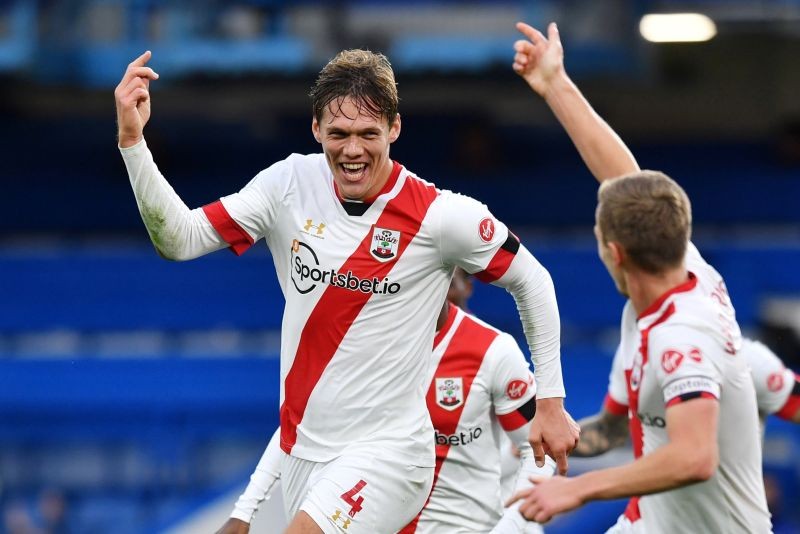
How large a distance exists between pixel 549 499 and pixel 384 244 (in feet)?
3.69

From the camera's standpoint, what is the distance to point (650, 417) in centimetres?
392

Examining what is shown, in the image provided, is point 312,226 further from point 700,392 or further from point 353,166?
point 700,392

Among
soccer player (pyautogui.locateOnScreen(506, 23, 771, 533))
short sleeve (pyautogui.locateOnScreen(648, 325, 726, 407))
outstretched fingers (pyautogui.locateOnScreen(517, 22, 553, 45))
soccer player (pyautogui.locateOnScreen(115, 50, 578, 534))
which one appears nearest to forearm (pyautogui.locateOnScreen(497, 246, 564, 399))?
soccer player (pyautogui.locateOnScreen(115, 50, 578, 534))

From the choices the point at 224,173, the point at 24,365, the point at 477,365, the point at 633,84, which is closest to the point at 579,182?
the point at 633,84

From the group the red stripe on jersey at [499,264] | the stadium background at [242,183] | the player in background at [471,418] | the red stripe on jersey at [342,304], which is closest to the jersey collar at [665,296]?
the red stripe on jersey at [499,264]

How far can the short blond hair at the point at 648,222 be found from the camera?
368 centimetres

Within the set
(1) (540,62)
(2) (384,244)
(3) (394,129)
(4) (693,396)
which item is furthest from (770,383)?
(3) (394,129)

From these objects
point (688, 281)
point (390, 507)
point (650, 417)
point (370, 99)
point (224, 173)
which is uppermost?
point (224, 173)

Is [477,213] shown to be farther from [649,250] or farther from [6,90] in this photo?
[6,90]

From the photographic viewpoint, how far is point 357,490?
163 inches

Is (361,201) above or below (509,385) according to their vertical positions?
above

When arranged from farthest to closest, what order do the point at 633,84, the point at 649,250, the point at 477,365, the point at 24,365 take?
the point at 633,84 → the point at 24,365 → the point at 477,365 → the point at 649,250

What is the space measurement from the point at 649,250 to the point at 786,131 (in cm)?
1169

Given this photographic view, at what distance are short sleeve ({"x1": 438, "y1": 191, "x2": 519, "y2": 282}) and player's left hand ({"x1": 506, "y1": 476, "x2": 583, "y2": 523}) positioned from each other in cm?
94
